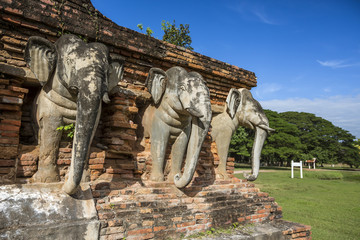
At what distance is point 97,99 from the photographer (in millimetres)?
3139

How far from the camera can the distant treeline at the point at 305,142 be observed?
34.8 m

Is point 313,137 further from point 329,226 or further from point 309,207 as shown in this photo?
point 329,226

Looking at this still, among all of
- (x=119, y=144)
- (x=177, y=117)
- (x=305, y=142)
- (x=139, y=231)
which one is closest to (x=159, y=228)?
(x=139, y=231)

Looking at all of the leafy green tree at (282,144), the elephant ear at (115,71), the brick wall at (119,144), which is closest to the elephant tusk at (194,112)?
the brick wall at (119,144)

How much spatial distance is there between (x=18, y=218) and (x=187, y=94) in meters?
2.64

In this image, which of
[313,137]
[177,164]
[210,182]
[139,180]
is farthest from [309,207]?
[313,137]

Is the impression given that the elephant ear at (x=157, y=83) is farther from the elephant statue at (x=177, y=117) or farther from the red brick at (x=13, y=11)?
the red brick at (x=13, y=11)

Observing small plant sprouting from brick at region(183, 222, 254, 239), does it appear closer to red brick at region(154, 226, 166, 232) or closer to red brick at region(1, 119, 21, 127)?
red brick at region(154, 226, 166, 232)

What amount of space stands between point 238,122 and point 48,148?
3.85 m

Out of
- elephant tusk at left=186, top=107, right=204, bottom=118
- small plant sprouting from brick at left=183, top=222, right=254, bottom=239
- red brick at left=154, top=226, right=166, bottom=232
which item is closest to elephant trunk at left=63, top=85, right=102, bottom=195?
red brick at left=154, top=226, right=166, bottom=232

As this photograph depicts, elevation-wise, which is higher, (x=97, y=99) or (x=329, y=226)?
(x=97, y=99)

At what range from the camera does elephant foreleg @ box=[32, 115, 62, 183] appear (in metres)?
3.49

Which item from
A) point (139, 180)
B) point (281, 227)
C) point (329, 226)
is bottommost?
point (329, 226)

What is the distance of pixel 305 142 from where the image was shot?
42.5 meters
